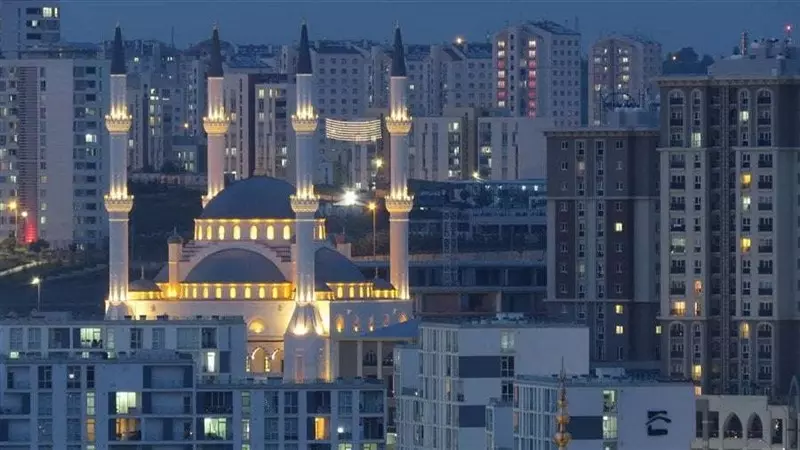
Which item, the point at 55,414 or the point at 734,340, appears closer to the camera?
the point at 55,414

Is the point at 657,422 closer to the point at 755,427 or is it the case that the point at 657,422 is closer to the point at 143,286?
the point at 755,427

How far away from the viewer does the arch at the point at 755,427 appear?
9902 cm

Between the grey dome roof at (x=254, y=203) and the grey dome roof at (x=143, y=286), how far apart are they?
3.56 meters

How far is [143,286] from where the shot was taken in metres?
119

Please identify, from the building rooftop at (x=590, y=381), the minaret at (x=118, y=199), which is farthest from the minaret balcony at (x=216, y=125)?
the building rooftop at (x=590, y=381)

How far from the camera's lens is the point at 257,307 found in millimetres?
117875

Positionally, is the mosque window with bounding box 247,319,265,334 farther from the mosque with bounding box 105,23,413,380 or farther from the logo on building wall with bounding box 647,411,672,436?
the logo on building wall with bounding box 647,411,672,436

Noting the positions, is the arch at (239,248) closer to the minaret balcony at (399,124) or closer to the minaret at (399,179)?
the minaret at (399,179)

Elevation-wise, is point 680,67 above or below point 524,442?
above

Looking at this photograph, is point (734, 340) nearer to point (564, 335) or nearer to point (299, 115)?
point (299, 115)

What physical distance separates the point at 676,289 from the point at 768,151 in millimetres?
4434

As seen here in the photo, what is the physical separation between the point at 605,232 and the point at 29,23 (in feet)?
190

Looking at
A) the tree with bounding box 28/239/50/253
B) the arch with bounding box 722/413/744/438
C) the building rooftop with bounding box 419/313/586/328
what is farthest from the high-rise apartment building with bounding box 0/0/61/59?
the building rooftop with bounding box 419/313/586/328

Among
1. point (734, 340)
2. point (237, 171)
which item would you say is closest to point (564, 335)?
point (734, 340)
